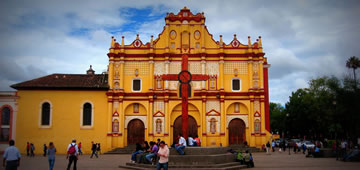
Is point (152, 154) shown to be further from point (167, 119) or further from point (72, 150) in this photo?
point (167, 119)

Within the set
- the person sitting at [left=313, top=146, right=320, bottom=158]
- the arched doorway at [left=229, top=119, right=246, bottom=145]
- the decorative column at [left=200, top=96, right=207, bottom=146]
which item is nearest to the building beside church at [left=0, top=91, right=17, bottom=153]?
the decorative column at [left=200, top=96, right=207, bottom=146]

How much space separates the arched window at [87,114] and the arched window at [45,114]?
3.76 metres

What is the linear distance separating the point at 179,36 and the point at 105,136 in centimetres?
1367

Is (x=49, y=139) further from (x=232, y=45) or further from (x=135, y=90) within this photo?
(x=232, y=45)

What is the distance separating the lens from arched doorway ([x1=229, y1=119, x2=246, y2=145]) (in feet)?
120

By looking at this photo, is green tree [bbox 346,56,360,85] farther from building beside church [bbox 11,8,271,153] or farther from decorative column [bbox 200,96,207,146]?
decorative column [bbox 200,96,207,146]

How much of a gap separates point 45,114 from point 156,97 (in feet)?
39.1

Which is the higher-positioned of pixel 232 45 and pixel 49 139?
pixel 232 45

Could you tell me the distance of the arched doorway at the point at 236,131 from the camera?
120 feet

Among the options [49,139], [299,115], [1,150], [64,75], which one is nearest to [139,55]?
[64,75]

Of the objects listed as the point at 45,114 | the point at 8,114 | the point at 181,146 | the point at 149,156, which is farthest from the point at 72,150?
the point at 8,114

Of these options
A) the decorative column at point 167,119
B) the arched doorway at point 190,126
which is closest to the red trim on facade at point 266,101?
the arched doorway at point 190,126

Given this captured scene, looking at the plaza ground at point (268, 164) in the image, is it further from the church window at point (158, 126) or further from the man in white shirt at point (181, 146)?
the church window at point (158, 126)

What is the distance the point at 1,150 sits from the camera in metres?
33.8
